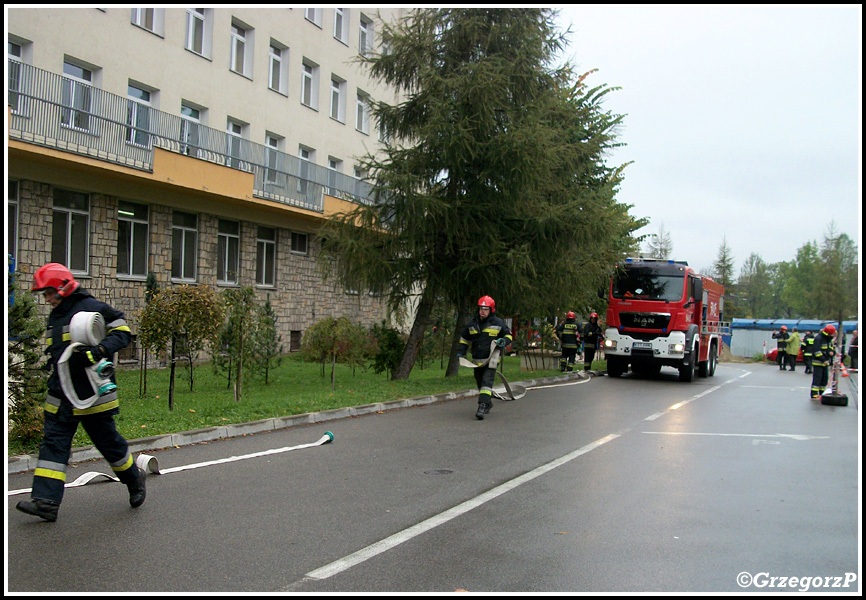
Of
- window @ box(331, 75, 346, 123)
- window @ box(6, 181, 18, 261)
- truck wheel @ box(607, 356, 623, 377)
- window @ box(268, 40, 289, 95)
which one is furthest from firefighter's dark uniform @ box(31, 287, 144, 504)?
window @ box(331, 75, 346, 123)

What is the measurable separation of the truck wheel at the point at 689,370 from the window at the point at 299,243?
13926mm

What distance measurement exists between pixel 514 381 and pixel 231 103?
1354cm

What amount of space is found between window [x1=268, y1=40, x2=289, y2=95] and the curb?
53.8ft

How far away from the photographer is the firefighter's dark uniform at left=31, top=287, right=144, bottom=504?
553 cm

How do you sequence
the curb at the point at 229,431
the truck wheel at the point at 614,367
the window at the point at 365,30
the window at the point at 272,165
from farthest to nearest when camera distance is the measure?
the window at the point at 365,30
the window at the point at 272,165
the truck wheel at the point at 614,367
the curb at the point at 229,431

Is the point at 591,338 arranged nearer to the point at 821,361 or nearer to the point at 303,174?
the point at 821,361

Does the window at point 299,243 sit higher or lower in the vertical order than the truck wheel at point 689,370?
higher

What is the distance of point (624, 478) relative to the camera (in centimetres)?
748

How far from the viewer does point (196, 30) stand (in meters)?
22.8

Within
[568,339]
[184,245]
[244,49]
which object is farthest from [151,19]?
[568,339]

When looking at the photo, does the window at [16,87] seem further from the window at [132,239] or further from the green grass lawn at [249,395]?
the green grass lawn at [249,395]

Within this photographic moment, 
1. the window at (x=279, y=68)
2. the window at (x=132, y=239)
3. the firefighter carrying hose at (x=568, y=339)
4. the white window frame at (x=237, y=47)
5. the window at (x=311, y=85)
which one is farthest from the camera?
the window at (x=311, y=85)

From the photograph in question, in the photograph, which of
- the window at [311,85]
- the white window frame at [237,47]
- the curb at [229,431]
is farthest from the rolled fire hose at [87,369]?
the window at [311,85]

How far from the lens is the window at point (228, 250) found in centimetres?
2323
